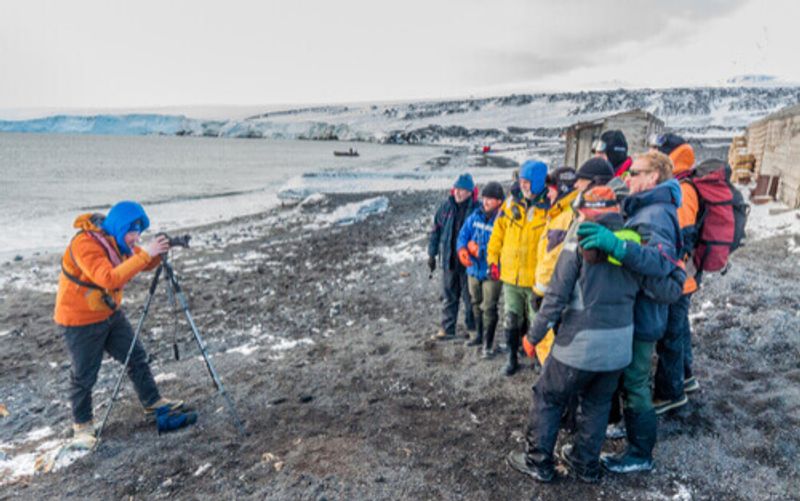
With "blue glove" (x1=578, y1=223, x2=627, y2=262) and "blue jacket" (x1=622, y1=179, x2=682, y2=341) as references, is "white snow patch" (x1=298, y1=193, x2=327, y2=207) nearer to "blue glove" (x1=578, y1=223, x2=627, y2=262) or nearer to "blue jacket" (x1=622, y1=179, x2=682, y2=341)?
"blue jacket" (x1=622, y1=179, x2=682, y2=341)

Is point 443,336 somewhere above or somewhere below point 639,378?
below

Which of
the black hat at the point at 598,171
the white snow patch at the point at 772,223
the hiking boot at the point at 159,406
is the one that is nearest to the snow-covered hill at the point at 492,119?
the white snow patch at the point at 772,223

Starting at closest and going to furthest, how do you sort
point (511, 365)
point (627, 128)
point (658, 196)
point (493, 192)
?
point (658, 196)
point (511, 365)
point (493, 192)
point (627, 128)

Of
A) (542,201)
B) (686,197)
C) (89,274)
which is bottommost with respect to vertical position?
(89,274)

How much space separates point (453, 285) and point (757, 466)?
3.75 metres

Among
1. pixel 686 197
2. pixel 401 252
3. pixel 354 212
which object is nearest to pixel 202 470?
pixel 686 197

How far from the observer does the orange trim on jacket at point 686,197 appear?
4.06 m

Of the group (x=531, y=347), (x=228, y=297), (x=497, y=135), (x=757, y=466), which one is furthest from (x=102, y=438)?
(x=497, y=135)

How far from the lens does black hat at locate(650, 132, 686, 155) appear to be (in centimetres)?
446

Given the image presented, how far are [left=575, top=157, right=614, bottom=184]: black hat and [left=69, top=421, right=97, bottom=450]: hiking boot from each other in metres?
5.18

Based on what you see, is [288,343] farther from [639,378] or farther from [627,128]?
[627,128]

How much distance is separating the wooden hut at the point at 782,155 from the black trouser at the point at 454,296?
889cm

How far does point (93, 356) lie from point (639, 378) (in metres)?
4.84

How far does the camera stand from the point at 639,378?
3559 millimetres
